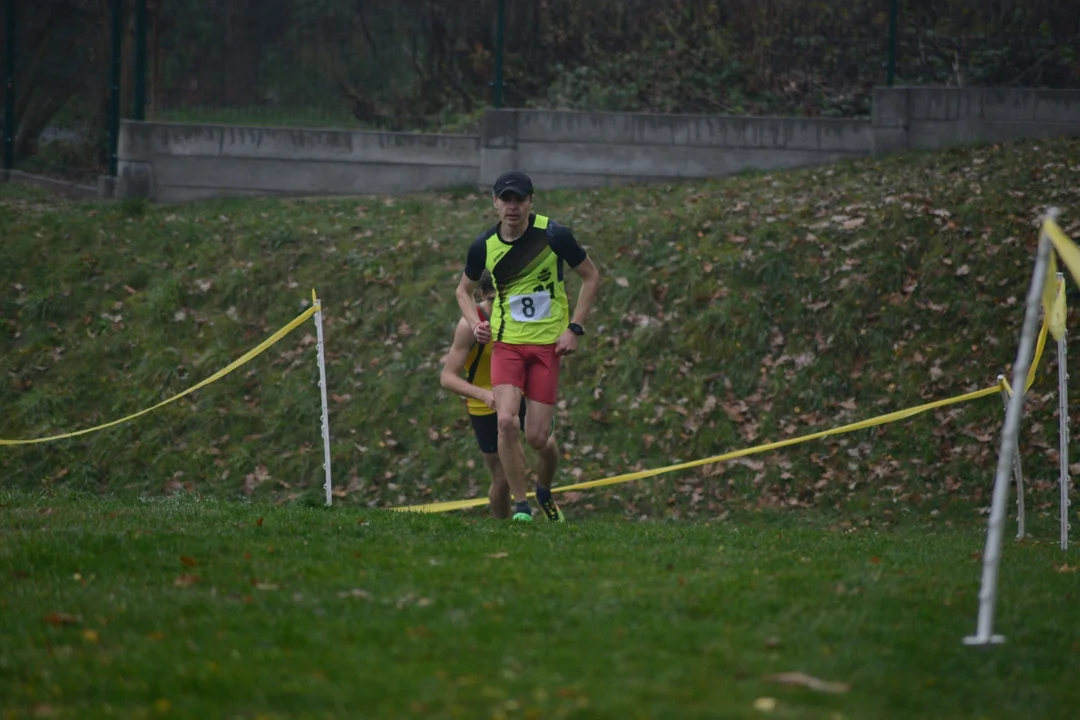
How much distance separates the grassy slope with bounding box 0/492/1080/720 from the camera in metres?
4.44

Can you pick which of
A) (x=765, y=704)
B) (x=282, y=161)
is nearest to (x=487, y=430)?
(x=765, y=704)

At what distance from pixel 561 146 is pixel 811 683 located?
1300 cm

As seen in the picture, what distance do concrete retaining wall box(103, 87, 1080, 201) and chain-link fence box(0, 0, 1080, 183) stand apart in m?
0.49

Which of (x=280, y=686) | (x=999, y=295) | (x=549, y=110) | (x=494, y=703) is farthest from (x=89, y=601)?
(x=549, y=110)

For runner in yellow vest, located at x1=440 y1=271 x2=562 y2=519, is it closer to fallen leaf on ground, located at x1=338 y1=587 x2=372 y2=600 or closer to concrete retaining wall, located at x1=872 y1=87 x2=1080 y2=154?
fallen leaf on ground, located at x1=338 y1=587 x2=372 y2=600

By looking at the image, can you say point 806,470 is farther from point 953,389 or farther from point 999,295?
point 999,295

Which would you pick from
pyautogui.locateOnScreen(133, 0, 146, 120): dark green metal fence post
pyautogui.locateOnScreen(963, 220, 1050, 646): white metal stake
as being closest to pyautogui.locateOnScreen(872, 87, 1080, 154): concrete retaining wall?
pyautogui.locateOnScreen(133, 0, 146, 120): dark green metal fence post

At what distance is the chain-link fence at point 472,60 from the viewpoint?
17.4 meters

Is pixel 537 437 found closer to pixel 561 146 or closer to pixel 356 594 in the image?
pixel 356 594

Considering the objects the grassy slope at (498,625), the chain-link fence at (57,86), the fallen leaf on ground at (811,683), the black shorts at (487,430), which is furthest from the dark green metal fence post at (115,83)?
the fallen leaf on ground at (811,683)

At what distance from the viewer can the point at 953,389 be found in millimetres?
12156

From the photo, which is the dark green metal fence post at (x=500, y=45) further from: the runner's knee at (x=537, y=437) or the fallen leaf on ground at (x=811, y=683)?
the fallen leaf on ground at (x=811, y=683)

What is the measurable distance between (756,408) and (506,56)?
7339 millimetres

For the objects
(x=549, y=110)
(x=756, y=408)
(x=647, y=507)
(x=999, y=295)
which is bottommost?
(x=647, y=507)
